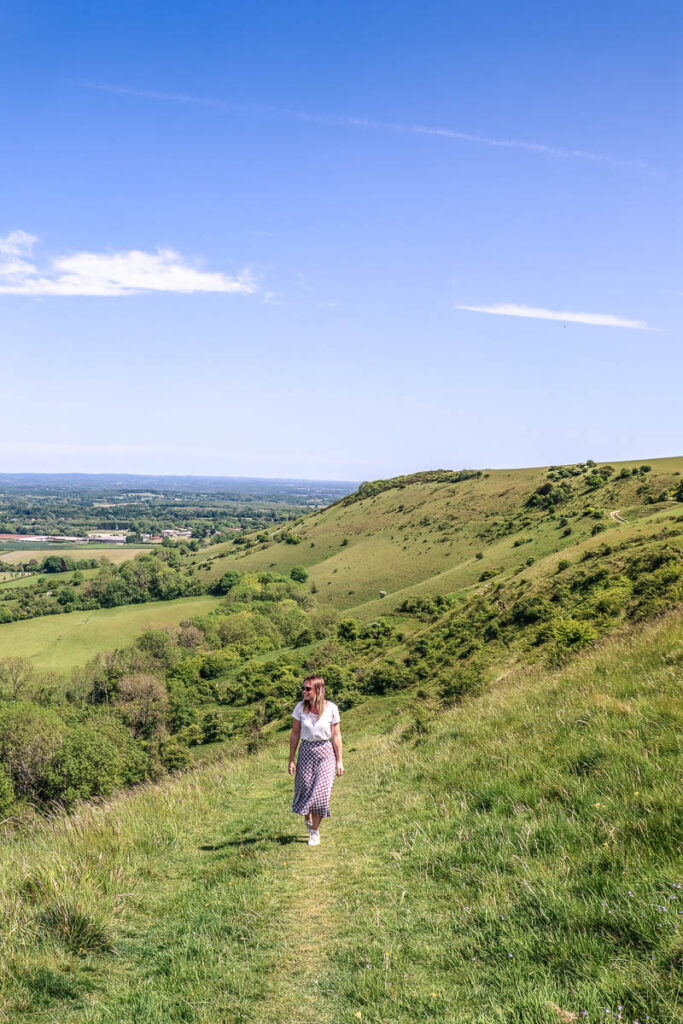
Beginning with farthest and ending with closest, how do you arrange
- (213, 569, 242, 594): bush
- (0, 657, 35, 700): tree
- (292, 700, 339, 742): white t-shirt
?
(213, 569, 242, 594): bush, (0, 657, 35, 700): tree, (292, 700, 339, 742): white t-shirt

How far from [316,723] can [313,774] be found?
0.73 meters

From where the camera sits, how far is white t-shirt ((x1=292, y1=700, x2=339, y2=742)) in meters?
7.58

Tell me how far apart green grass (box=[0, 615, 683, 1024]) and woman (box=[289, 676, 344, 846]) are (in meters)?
0.50

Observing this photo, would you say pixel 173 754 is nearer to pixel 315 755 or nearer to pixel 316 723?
pixel 315 755

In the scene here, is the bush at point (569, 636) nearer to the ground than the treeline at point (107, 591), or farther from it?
farther from it

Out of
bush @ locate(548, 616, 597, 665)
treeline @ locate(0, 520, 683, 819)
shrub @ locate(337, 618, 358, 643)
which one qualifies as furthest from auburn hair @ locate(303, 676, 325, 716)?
shrub @ locate(337, 618, 358, 643)

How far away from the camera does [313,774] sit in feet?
24.8

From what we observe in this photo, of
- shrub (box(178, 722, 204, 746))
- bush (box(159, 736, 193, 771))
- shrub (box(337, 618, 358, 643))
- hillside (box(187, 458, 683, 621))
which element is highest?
hillside (box(187, 458, 683, 621))

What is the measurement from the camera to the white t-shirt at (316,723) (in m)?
7.58

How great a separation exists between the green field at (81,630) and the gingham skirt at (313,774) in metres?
92.9

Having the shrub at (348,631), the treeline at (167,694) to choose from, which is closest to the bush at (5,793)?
the treeline at (167,694)

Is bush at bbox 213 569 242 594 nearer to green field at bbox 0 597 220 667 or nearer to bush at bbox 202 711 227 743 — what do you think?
green field at bbox 0 597 220 667

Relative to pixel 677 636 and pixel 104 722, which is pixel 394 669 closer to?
pixel 677 636

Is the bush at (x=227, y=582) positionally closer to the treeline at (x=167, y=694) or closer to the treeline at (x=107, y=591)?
the treeline at (x=107, y=591)
